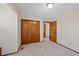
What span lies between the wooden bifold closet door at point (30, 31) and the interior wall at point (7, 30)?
2.35 m

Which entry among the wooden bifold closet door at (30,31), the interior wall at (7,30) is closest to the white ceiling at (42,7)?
the interior wall at (7,30)

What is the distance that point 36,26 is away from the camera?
716 centimetres

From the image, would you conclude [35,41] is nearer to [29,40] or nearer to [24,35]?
[29,40]

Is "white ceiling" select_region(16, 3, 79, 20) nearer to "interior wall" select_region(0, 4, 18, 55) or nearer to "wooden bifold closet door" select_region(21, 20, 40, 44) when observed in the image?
"interior wall" select_region(0, 4, 18, 55)

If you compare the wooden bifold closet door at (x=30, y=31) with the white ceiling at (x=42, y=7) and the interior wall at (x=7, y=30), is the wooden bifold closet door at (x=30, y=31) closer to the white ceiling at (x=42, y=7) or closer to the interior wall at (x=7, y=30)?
the white ceiling at (x=42, y=7)

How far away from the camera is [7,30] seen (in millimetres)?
3773

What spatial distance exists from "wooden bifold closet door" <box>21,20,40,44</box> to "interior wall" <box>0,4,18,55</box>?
2.35 m

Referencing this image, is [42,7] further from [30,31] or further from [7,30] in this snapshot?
[30,31]

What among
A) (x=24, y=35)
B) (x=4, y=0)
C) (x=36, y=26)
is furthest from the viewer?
(x=36, y=26)


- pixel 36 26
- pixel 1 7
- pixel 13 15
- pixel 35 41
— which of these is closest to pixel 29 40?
pixel 35 41

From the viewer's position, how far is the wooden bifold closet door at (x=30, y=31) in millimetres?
6457

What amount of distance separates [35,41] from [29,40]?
0.60 metres

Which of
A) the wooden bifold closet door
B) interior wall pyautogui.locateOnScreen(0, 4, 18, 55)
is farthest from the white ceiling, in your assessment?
the wooden bifold closet door

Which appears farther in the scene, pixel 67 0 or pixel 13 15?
pixel 13 15
